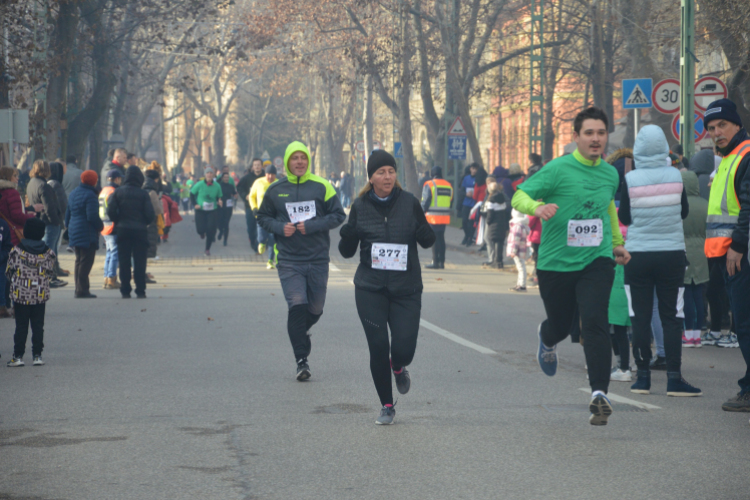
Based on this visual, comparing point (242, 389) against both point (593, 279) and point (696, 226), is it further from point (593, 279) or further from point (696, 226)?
point (696, 226)

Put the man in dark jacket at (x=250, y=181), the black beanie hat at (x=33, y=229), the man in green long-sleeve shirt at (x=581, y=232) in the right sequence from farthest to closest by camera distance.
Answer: the man in dark jacket at (x=250, y=181)
the black beanie hat at (x=33, y=229)
the man in green long-sleeve shirt at (x=581, y=232)

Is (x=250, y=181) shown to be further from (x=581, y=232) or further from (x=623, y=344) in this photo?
(x=581, y=232)

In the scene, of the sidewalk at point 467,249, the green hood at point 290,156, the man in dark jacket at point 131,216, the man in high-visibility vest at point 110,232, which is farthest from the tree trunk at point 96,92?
the green hood at point 290,156

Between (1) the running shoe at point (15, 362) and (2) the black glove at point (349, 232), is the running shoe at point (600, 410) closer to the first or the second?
(2) the black glove at point (349, 232)

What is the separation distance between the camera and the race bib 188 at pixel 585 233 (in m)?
6.61

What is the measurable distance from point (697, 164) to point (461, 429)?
225 inches

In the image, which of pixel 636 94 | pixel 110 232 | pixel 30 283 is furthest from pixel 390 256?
pixel 636 94

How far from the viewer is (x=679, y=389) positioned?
777 centimetres

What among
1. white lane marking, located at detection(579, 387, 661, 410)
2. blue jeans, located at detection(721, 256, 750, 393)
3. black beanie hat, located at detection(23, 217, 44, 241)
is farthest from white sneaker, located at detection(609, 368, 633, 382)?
black beanie hat, located at detection(23, 217, 44, 241)

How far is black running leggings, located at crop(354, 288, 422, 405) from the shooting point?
659cm

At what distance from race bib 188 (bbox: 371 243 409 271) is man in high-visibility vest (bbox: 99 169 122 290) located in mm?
9447

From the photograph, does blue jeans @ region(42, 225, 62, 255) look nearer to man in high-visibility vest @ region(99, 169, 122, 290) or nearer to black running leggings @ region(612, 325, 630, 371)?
man in high-visibility vest @ region(99, 169, 122, 290)

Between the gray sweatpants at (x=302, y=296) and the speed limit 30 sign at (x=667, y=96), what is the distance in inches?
428

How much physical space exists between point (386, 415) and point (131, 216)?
9.08 m
